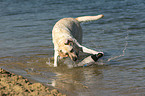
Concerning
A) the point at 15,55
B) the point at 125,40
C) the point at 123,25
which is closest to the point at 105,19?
the point at 123,25

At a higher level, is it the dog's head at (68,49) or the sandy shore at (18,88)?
the dog's head at (68,49)

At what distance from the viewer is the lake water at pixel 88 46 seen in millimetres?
4910

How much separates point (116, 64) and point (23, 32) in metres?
4.85

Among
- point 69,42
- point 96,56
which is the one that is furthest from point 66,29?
point 96,56

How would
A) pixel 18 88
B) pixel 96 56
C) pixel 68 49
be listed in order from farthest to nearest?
pixel 96 56
pixel 68 49
pixel 18 88

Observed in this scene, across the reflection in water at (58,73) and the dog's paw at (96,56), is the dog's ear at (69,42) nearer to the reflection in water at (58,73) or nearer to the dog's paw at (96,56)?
the reflection in water at (58,73)

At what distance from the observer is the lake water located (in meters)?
4.91

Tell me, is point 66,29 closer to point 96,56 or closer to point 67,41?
point 67,41

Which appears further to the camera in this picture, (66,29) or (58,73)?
(66,29)

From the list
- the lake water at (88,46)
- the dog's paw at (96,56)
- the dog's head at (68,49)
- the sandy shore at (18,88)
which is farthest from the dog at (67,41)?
the sandy shore at (18,88)

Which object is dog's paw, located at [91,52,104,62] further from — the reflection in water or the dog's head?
the dog's head

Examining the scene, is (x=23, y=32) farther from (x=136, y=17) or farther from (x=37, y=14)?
(x=136, y=17)

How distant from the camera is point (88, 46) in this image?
803 centimetres

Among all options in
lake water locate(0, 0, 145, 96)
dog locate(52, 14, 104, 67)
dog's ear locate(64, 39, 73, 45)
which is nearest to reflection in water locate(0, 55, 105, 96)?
lake water locate(0, 0, 145, 96)
